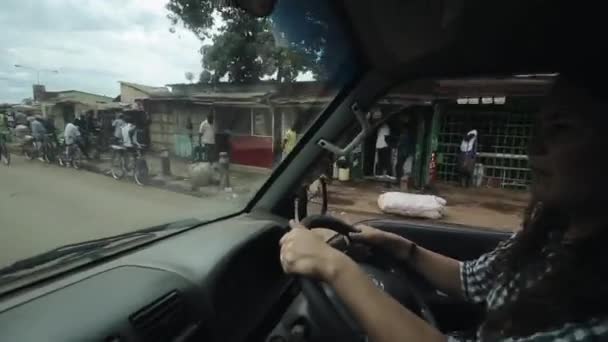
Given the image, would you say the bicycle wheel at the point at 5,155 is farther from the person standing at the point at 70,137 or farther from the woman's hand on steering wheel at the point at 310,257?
the woman's hand on steering wheel at the point at 310,257

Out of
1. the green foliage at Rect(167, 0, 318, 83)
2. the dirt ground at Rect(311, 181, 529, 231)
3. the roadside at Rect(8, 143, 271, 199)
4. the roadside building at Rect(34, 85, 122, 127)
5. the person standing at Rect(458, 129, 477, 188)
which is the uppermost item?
the green foliage at Rect(167, 0, 318, 83)

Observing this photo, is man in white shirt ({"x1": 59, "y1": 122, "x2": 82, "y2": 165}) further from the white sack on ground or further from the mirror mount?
the white sack on ground

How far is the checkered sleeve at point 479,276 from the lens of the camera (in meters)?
1.47

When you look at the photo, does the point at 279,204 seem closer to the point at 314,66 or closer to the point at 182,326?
the point at 314,66

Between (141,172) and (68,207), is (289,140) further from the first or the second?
(68,207)

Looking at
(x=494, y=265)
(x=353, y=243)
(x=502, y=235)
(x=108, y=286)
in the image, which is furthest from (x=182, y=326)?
(x=502, y=235)

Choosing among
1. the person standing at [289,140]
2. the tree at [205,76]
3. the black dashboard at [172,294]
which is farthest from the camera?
the person standing at [289,140]

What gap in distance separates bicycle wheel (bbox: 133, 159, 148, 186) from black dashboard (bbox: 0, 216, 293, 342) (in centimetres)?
31

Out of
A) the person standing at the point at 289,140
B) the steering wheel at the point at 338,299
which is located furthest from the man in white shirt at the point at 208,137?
the steering wheel at the point at 338,299

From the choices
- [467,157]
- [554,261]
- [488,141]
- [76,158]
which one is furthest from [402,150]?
[76,158]

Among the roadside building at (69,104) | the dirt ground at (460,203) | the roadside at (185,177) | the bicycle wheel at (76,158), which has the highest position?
the roadside building at (69,104)

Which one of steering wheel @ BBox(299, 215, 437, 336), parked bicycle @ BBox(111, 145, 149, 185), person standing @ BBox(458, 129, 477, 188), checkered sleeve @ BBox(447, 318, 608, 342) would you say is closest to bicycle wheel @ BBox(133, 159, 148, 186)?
parked bicycle @ BBox(111, 145, 149, 185)

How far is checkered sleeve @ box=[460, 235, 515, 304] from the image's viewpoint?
4.81ft

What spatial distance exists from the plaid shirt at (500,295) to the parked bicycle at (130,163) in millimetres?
1224
